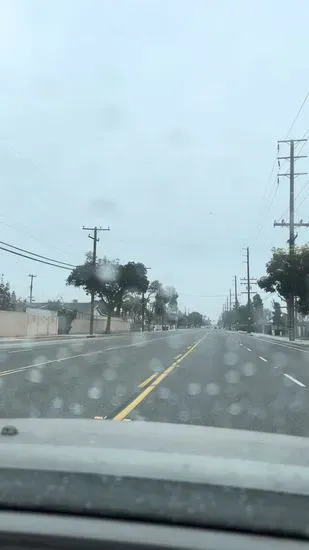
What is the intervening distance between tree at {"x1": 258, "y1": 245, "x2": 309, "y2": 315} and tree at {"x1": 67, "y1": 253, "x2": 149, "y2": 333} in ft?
100

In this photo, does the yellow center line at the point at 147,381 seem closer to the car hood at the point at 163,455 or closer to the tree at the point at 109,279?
the car hood at the point at 163,455

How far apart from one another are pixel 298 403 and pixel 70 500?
9.96m

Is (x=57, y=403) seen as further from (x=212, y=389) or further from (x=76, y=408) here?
(x=212, y=389)

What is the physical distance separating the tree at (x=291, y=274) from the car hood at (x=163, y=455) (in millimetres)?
41625

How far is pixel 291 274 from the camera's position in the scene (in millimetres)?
44750

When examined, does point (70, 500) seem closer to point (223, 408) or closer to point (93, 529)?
point (93, 529)

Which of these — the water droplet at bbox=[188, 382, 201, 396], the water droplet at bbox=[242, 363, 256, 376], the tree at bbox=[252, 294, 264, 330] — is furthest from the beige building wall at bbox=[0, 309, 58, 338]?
the tree at bbox=[252, 294, 264, 330]

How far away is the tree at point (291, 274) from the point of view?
44.6 meters

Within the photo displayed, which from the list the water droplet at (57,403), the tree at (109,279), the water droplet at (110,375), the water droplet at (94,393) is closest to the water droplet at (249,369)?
the water droplet at (110,375)

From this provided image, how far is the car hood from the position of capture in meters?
2.58

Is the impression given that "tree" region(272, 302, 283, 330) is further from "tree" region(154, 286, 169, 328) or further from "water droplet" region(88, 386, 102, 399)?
"water droplet" region(88, 386, 102, 399)

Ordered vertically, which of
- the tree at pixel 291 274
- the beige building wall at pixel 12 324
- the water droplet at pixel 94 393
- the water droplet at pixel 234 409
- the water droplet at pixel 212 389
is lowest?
the water droplet at pixel 234 409

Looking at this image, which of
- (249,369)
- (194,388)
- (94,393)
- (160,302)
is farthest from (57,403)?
(160,302)

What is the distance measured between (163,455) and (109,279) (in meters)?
81.9
